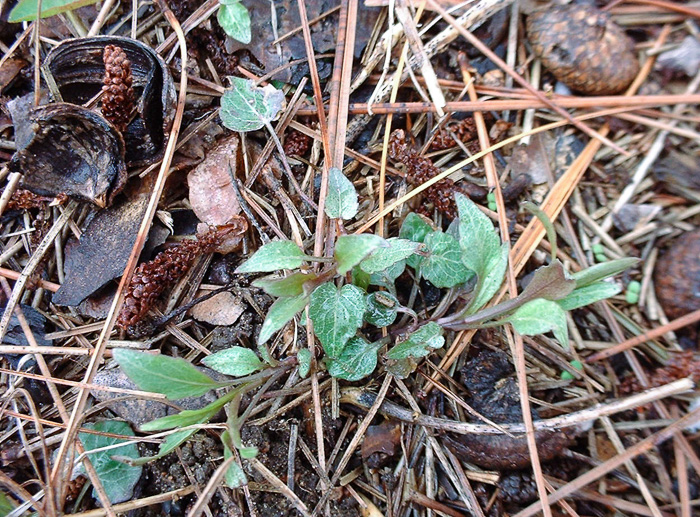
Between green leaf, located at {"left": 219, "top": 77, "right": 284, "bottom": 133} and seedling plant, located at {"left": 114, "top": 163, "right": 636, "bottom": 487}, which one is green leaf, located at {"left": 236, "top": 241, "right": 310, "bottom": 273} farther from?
green leaf, located at {"left": 219, "top": 77, "right": 284, "bottom": 133}

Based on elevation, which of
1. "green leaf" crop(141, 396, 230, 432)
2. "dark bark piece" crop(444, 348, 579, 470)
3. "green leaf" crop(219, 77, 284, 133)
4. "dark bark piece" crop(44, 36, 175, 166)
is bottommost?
"dark bark piece" crop(444, 348, 579, 470)

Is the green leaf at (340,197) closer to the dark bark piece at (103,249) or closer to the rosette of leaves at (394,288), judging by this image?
the rosette of leaves at (394,288)

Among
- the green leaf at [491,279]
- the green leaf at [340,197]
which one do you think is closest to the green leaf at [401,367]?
the green leaf at [491,279]

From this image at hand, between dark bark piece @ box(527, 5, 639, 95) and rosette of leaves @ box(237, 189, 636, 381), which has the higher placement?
dark bark piece @ box(527, 5, 639, 95)

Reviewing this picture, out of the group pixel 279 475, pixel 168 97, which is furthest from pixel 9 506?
pixel 168 97

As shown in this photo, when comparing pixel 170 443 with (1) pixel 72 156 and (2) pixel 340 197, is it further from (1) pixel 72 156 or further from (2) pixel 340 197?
(1) pixel 72 156

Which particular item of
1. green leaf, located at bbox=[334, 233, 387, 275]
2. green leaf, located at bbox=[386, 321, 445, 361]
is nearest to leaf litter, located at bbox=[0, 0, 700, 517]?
green leaf, located at bbox=[386, 321, 445, 361]

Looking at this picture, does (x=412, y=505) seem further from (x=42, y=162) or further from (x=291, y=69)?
(x=42, y=162)

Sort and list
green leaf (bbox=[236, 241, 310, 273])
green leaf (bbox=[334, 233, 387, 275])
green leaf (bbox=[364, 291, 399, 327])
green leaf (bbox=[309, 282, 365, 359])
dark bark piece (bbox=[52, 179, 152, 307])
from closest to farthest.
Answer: green leaf (bbox=[334, 233, 387, 275]) < green leaf (bbox=[236, 241, 310, 273]) < green leaf (bbox=[309, 282, 365, 359]) < green leaf (bbox=[364, 291, 399, 327]) < dark bark piece (bbox=[52, 179, 152, 307])
